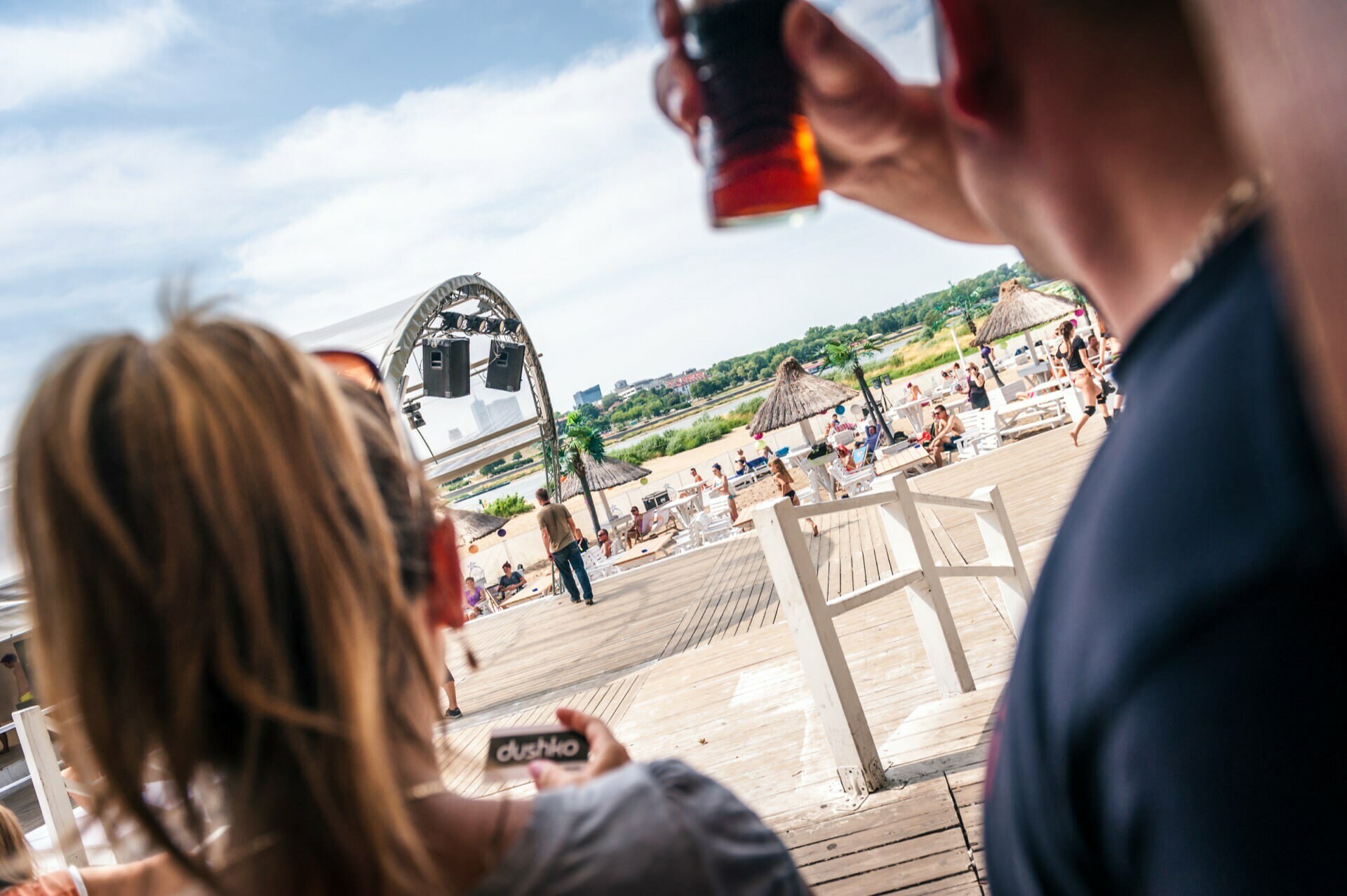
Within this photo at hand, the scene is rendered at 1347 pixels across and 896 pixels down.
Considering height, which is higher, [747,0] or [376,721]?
[747,0]

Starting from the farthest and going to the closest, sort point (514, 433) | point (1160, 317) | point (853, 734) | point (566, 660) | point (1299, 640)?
point (514, 433) < point (566, 660) < point (853, 734) < point (1160, 317) < point (1299, 640)

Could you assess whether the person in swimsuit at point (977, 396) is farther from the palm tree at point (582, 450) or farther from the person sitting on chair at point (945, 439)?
the palm tree at point (582, 450)

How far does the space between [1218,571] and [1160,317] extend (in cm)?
18

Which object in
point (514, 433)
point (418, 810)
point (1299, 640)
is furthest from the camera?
point (514, 433)

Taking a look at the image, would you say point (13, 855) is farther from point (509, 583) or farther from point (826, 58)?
point (509, 583)

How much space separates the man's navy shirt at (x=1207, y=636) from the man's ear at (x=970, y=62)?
0.19 metres

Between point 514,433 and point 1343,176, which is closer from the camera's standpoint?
point 1343,176

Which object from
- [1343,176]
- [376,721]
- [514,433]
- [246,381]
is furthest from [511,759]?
[514,433]

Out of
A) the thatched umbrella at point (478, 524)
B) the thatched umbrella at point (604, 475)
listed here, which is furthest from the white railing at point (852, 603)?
the thatched umbrella at point (478, 524)

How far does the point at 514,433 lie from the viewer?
17.8 m

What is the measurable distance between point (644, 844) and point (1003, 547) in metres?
4.85

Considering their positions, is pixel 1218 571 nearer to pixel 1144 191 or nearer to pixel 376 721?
pixel 1144 191

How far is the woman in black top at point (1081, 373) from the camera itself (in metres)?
11.5

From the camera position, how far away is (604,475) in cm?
2781
